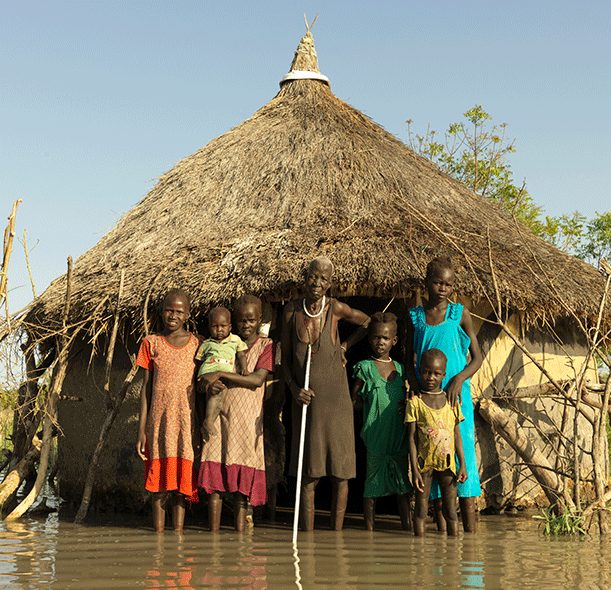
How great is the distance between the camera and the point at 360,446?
909 cm

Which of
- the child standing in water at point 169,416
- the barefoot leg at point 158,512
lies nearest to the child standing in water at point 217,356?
the child standing in water at point 169,416

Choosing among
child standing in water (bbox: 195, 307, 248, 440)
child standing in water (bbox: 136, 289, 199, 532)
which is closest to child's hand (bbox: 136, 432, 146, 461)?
child standing in water (bbox: 136, 289, 199, 532)

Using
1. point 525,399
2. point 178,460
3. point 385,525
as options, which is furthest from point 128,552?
point 525,399

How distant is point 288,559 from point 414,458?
1.15m

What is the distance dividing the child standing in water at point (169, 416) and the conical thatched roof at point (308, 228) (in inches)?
34.2

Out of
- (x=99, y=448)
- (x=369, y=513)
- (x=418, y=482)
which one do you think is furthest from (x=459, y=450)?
(x=99, y=448)

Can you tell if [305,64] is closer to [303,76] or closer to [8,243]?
[303,76]

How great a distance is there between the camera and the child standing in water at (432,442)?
18.1 ft

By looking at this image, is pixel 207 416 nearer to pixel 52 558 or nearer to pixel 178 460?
pixel 178 460

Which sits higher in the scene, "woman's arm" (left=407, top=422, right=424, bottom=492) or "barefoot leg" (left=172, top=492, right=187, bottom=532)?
"woman's arm" (left=407, top=422, right=424, bottom=492)

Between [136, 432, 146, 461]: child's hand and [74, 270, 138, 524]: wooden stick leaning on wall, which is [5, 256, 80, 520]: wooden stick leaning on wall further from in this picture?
[136, 432, 146, 461]: child's hand

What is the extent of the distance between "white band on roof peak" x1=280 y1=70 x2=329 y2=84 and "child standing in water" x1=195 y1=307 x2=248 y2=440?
14.7ft

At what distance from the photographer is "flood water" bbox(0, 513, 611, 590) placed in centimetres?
418

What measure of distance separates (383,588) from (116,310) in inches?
138
